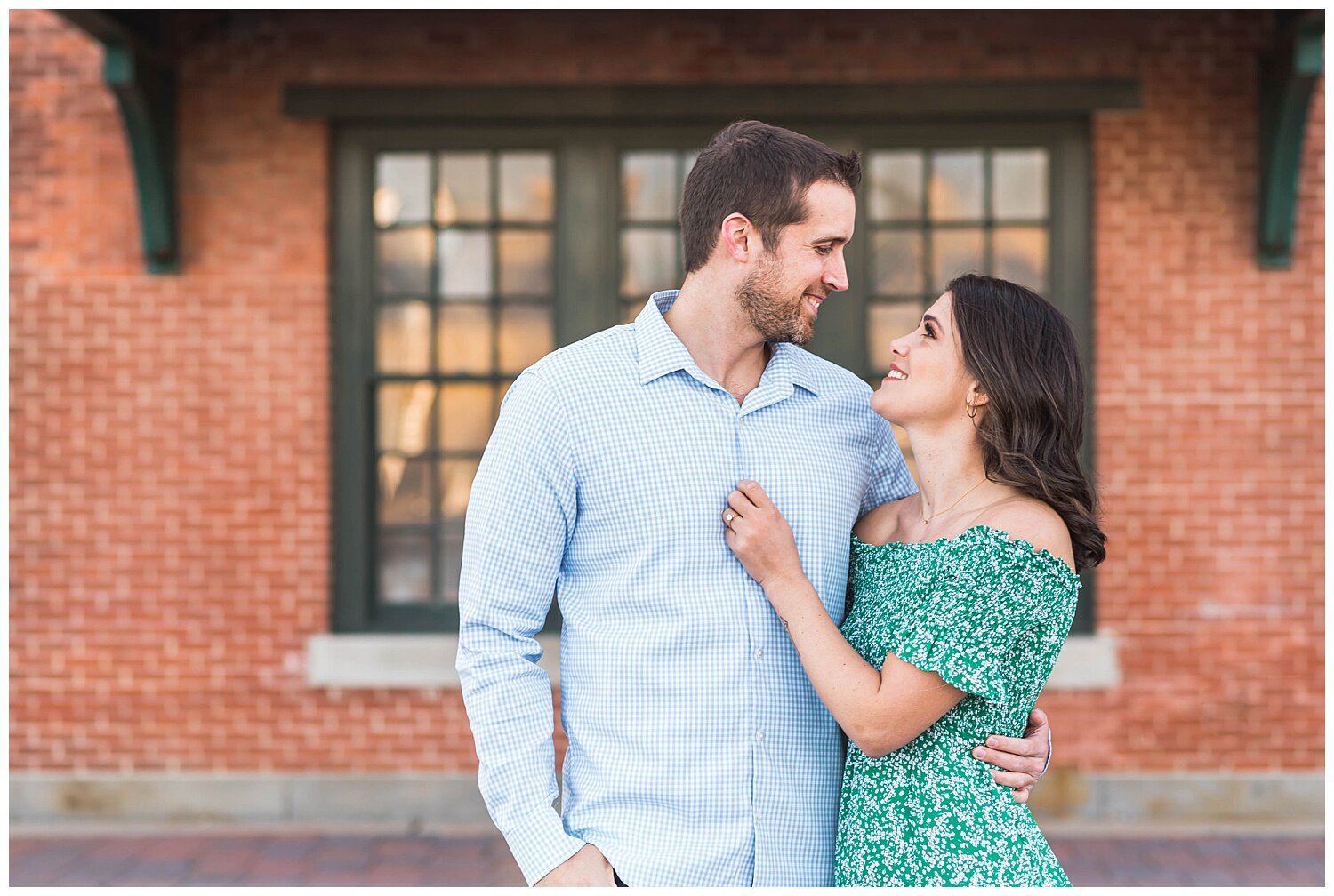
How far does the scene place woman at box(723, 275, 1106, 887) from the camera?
205 cm

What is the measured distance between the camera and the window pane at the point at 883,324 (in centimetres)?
610

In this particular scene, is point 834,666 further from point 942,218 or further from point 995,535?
point 942,218

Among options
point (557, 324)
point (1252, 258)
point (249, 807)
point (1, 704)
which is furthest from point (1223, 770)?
point (1, 704)

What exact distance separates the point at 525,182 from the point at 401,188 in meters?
0.60

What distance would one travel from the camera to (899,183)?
6.09 meters

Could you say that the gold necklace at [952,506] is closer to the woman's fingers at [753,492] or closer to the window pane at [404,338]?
the woman's fingers at [753,492]

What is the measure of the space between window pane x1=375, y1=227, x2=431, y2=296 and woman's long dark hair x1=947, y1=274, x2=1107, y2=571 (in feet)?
14.0

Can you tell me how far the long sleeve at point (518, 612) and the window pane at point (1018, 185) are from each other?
448 centimetres

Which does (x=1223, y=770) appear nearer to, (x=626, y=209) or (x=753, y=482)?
(x=626, y=209)

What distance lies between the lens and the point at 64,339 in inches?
235

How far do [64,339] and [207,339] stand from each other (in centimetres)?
68

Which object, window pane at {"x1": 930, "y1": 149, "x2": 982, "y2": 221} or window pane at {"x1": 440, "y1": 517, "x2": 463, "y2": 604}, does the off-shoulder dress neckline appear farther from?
window pane at {"x1": 440, "y1": 517, "x2": 463, "y2": 604}

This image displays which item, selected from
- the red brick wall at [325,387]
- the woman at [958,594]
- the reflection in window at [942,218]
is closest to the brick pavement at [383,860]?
the red brick wall at [325,387]

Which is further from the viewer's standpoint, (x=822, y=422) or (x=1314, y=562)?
(x=1314, y=562)
